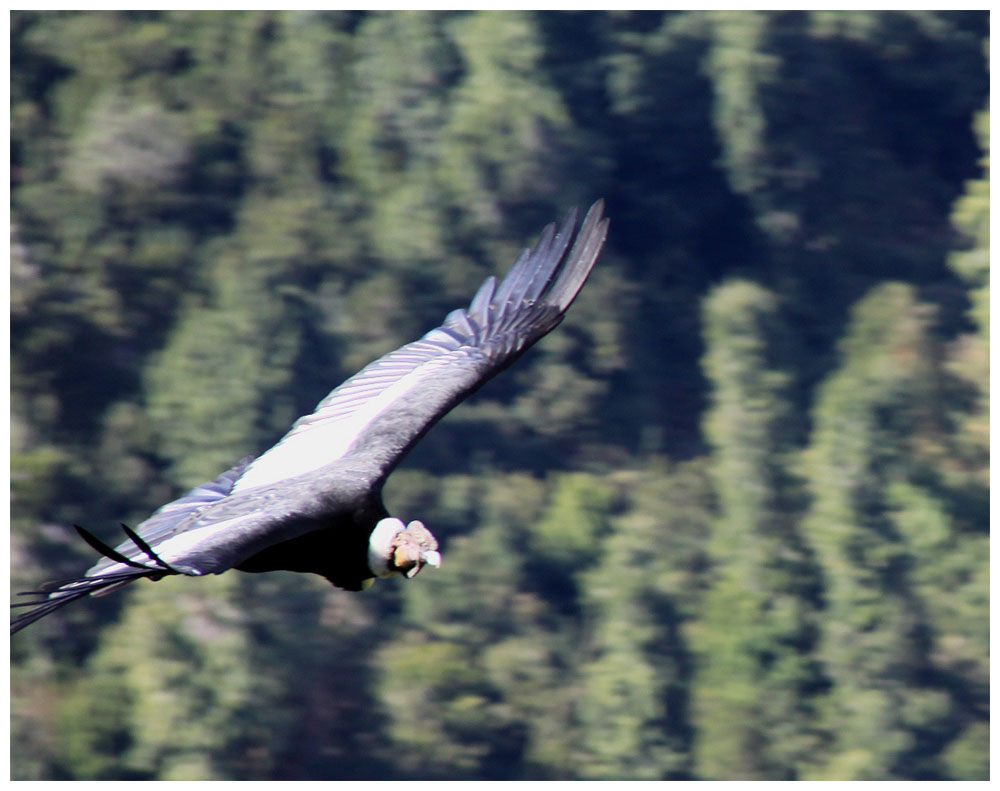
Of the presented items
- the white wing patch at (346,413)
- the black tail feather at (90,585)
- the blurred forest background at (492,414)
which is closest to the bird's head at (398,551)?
the white wing patch at (346,413)

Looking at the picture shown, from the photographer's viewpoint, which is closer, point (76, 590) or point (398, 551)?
point (76, 590)

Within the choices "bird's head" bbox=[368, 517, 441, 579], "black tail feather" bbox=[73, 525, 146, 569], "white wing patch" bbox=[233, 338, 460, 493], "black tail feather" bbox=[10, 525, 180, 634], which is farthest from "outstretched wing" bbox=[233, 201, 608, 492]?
"black tail feather" bbox=[73, 525, 146, 569]

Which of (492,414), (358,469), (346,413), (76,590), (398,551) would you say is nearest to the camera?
(76,590)

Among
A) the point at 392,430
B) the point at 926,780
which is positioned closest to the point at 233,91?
the point at 926,780

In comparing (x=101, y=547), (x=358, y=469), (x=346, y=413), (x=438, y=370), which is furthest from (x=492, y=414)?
(x=101, y=547)

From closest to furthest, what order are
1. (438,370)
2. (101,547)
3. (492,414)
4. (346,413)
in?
(101,547) → (346,413) → (438,370) → (492,414)

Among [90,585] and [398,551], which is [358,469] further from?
[90,585]
